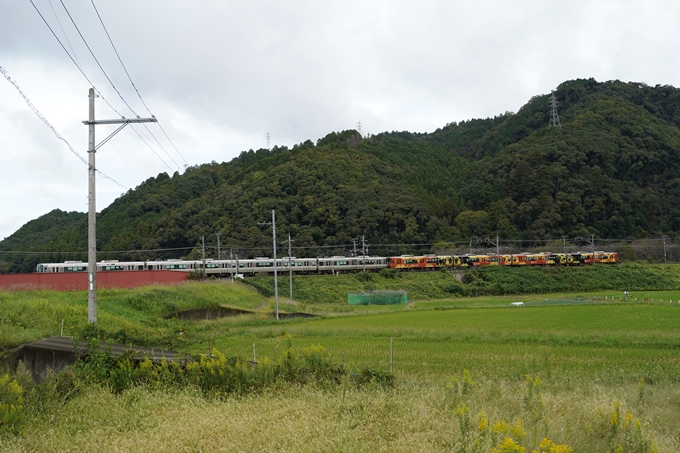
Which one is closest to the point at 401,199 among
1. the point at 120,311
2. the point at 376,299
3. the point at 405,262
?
the point at 405,262

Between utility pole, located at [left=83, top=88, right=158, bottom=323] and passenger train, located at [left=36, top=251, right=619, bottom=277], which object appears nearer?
utility pole, located at [left=83, top=88, right=158, bottom=323]

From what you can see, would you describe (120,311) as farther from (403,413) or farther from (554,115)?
(554,115)

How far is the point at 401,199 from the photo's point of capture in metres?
71.8

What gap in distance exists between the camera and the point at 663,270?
169 ft

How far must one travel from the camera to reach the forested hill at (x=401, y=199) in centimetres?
6469

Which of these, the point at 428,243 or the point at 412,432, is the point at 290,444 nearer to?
the point at 412,432

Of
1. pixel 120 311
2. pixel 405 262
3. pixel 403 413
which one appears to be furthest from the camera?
pixel 405 262

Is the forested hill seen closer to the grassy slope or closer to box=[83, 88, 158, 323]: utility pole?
the grassy slope

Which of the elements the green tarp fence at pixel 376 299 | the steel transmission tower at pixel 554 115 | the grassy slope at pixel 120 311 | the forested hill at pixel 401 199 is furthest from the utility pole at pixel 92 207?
the steel transmission tower at pixel 554 115

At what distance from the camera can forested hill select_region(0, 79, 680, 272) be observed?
6469cm

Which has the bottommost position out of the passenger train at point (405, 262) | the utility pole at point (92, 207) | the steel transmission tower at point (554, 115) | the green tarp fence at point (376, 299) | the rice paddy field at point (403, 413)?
the green tarp fence at point (376, 299)

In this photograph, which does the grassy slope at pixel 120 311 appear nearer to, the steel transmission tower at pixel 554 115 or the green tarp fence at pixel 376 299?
the green tarp fence at pixel 376 299

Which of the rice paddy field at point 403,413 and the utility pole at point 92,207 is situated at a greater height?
the utility pole at point 92,207

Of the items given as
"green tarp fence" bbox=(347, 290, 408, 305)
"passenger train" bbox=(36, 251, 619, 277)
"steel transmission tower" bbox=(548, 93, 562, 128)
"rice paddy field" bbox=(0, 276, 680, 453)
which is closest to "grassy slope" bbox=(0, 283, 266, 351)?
"rice paddy field" bbox=(0, 276, 680, 453)
